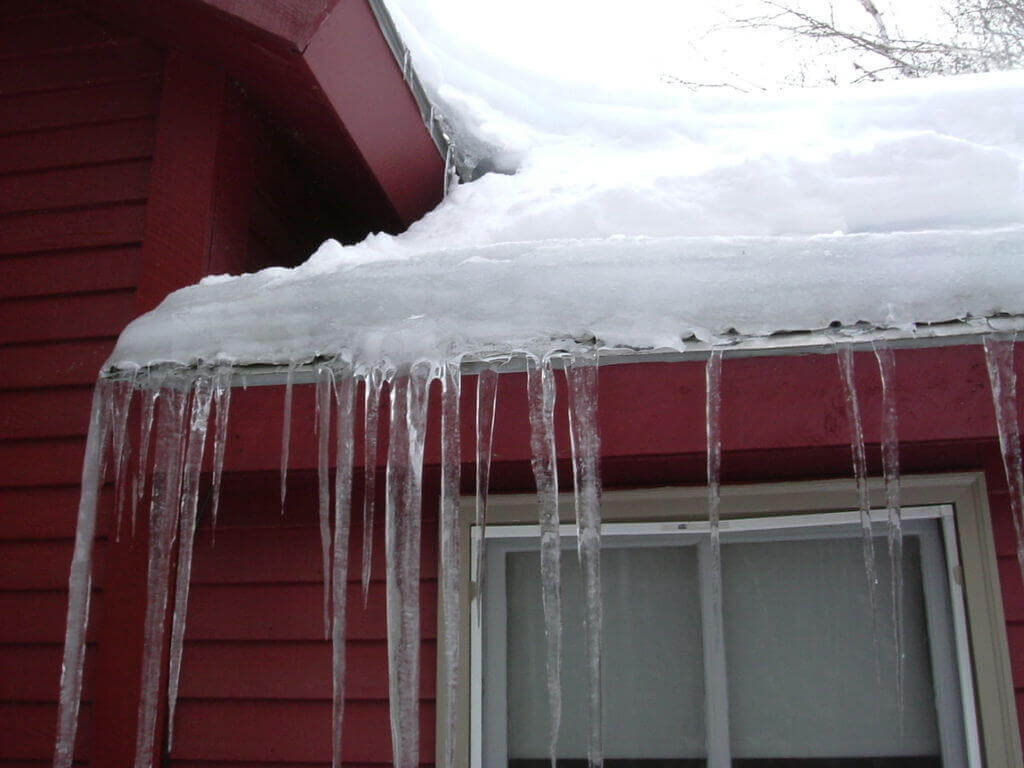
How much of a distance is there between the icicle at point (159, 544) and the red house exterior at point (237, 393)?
7 centimetres

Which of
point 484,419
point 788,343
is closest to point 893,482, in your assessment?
point 788,343

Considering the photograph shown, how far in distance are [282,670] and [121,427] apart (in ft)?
2.21

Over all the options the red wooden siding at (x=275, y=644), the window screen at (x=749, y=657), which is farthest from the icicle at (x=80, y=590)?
the window screen at (x=749, y=657)

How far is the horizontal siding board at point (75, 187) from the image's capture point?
2303 millimetres

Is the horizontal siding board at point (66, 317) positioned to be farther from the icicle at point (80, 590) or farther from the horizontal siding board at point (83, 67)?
the horizontal siding board at point (83, 67)

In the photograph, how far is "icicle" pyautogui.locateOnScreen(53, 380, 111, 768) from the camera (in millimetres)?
1814

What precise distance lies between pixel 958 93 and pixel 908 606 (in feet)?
5.06

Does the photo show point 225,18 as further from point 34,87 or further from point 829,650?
point 829,650

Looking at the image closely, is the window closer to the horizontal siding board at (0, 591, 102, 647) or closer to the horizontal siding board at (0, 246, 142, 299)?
the horizontal siding board at (0, 591, 102, 647)

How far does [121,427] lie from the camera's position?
74.2 inches

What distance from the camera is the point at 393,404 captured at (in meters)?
1.73

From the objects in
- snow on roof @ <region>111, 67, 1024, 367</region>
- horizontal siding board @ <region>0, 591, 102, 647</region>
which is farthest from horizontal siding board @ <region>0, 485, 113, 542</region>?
snow on roof @ <region>111, 67, 1024, 367</region>

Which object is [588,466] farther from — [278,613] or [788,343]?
[278,613]

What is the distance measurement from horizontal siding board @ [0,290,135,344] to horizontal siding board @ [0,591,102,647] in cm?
66
